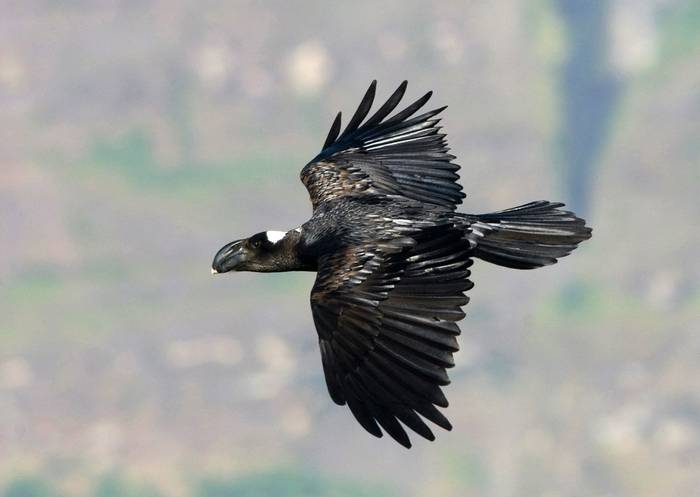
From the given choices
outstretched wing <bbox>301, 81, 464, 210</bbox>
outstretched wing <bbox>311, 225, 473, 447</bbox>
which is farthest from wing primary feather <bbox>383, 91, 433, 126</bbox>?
outstretched wing <bbox>311, 225, 473, 447</bbox>

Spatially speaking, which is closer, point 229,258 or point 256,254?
point 256,254

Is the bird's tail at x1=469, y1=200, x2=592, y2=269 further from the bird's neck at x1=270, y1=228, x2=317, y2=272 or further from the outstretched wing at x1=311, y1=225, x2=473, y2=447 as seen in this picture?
the bird's neck at x1=270, y1=228, x2=317, y2=272

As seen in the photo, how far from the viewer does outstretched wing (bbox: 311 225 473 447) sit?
612 inches

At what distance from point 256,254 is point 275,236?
1.72 feet

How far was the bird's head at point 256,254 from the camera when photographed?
20.1 metres

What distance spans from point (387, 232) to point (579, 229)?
3.26 metres

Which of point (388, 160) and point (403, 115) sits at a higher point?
point (403, 115)

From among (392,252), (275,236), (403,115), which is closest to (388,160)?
(403,115)

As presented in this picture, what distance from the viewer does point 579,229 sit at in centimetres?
1933

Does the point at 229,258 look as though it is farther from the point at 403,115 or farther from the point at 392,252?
the point at 392,252

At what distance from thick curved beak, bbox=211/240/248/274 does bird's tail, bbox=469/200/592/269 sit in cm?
394

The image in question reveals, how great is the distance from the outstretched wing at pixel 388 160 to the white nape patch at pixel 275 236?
1.23 m

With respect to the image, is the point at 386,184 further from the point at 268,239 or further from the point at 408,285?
the point at 408,285

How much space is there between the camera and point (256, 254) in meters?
20.5
